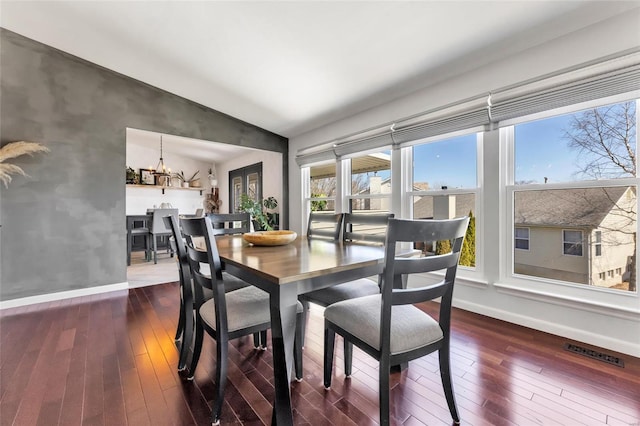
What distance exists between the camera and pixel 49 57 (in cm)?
304

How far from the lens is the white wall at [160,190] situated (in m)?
6.18

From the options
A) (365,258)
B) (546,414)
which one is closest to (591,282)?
(546,414)

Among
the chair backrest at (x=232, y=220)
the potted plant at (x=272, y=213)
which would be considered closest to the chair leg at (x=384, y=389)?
the chair backrest at (x=232, y=220)

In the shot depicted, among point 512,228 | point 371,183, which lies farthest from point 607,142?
point 371,183

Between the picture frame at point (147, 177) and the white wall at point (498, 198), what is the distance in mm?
5755

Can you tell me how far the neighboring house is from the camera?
1.93 m

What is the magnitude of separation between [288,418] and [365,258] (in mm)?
769

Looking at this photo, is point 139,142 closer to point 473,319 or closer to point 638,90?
point 473,319

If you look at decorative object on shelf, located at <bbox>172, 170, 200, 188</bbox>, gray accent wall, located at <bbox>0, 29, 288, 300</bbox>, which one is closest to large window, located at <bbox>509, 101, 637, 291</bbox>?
gray accent wall, located at <bbox>0, 29, 288, 300</bbox>

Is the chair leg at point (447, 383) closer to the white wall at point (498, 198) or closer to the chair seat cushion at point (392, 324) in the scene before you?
the chair seat cushion at point (392, 324)

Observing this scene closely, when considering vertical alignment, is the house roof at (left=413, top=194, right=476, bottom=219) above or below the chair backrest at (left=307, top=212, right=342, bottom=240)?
above

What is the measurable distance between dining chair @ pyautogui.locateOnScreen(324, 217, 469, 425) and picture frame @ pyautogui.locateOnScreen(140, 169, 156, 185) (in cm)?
642

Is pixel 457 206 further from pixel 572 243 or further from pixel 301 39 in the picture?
pixel 301 39

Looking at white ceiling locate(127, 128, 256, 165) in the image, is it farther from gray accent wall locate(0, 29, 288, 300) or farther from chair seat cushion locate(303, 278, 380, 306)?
chair seat cushion locate(303, 278, 380, 306)
